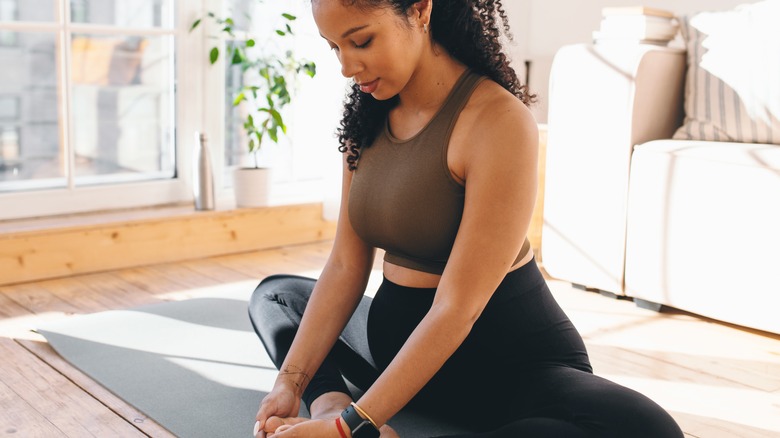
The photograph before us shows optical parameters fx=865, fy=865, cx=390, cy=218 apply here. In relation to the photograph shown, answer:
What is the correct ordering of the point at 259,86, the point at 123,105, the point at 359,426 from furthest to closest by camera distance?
the point at 259,86
the point at 123,105
the point at 359,426

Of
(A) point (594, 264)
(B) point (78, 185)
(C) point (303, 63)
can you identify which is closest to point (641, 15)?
(A) point (594, 264)

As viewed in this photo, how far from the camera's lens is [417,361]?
122 centimetres

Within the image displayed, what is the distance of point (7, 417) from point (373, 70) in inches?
38.2

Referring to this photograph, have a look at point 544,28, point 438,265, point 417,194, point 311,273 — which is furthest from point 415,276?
point 544,28

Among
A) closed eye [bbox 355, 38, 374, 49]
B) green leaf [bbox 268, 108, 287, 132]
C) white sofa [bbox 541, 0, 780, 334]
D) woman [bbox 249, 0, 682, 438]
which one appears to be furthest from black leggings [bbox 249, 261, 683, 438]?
green leaf [bbox 268, 108, 287, 132]

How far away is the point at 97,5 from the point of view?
114 inches

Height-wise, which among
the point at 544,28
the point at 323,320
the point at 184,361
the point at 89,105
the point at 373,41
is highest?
the point at 544,28

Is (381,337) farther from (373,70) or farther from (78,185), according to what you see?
(78,185)

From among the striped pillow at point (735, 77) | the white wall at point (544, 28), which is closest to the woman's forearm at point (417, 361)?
the striped pillow at point (735, 77)

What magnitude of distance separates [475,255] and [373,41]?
0.34 m

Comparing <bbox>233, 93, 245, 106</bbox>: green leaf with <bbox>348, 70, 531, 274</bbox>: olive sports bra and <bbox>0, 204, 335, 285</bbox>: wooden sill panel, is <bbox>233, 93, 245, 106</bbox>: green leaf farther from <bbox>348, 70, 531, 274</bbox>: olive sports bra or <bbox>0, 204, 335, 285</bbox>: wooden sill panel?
<bbox>348, 70, 531, 274</bbox>: olive sports bra

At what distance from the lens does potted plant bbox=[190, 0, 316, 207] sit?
314cm

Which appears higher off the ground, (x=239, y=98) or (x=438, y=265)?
(x=239, y=98)

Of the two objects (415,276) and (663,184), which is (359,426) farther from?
(663,184)
